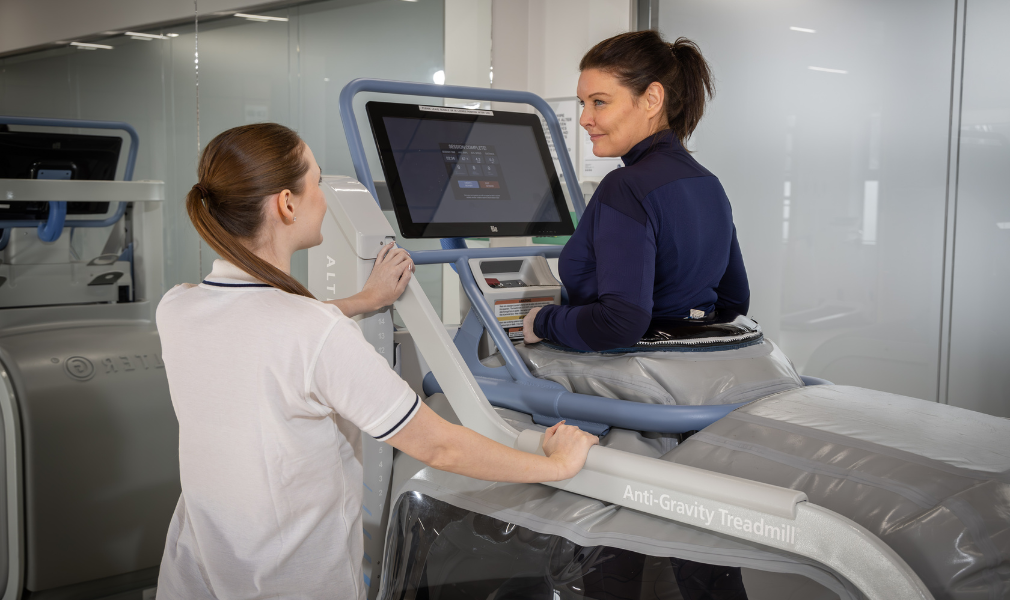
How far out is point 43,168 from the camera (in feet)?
7.29

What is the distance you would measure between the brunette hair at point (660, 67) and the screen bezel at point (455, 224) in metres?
0.45

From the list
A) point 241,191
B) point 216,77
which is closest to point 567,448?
point 241,191

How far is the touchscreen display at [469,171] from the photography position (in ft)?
6.00

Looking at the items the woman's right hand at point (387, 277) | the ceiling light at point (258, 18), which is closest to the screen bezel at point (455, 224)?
the woman's right hand at point (387, 277)

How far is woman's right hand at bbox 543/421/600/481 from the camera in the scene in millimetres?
1167

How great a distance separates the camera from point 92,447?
236 centimetres

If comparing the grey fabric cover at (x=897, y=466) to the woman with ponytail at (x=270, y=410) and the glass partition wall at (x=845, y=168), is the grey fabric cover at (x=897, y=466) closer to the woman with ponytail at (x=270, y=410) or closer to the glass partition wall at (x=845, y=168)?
the woman with ponytail at (x=270, y=410)

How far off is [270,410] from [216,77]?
2.13 metres

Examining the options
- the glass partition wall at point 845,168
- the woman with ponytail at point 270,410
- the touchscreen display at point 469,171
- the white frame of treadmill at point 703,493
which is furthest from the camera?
the glass partition wall at point 845,168

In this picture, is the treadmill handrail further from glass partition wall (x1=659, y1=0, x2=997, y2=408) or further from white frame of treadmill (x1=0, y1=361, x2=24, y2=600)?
glass partition wall (x1=659, y1=0, x2=997, y2=408)

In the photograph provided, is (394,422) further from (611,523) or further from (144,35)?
(144,35)

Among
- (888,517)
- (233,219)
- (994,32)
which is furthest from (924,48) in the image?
(233,219)

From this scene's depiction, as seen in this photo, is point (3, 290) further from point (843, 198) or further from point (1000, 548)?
point (843, 198)

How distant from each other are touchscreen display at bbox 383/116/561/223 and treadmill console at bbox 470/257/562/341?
4.7 inches
